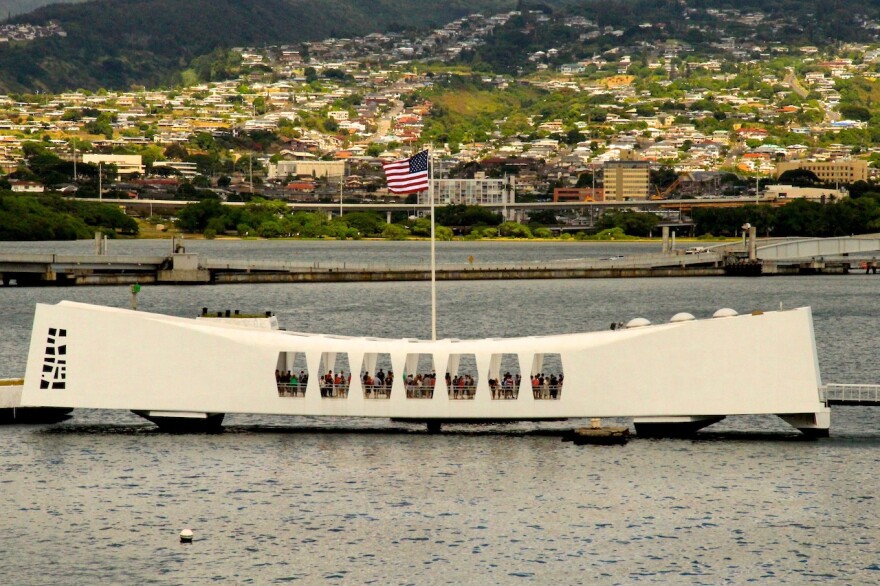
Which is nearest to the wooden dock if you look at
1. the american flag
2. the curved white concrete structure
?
the american flag

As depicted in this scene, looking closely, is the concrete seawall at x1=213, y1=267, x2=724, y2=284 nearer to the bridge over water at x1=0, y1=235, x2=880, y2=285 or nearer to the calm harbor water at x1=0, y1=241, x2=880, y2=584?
the bridge over water at x1=0, y1=235, x2=880, y2=285

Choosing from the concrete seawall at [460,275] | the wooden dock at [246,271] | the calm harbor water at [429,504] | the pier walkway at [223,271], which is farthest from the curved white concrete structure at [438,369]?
the concrete seawall at [460,275]

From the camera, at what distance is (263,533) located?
134ft

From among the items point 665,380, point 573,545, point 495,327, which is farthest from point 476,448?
point 495,327

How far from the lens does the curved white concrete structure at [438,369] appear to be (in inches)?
1896

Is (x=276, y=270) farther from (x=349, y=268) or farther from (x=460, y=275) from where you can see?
(x=460, y=275)

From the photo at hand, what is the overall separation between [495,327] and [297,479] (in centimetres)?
4972

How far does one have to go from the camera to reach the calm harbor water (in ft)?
125

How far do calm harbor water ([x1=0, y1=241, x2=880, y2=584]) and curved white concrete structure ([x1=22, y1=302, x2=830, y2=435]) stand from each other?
3.18ft

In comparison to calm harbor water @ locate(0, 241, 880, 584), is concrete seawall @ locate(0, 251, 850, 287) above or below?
above

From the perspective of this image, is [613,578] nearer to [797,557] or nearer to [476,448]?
[797,557]

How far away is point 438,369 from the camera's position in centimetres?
4994

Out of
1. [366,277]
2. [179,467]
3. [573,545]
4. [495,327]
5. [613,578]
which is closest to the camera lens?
[613,578]

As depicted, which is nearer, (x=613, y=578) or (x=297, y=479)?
(x=613, y=578)
